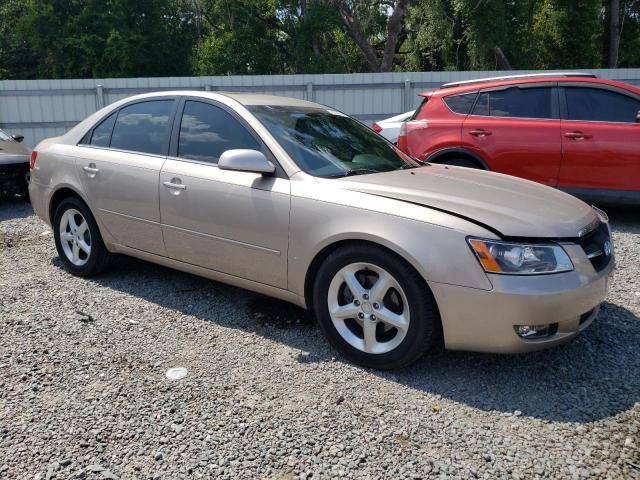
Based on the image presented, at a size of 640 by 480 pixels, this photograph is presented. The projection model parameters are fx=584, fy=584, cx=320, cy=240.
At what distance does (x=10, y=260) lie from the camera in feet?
18.8

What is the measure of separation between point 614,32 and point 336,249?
83.5 feet

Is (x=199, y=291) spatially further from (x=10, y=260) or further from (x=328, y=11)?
(x=328, y=11)

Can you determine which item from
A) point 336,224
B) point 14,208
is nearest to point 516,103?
point 336,224

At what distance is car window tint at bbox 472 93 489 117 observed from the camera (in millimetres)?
7168

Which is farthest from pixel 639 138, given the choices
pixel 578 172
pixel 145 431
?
pixel 145 431

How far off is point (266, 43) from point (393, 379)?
2636 cm

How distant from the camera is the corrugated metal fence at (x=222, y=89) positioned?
12625 millimetres

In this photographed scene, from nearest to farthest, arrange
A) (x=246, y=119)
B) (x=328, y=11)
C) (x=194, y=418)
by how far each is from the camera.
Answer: (x=194, y=418)
(x=246, y=119)
(x=328, y=11)

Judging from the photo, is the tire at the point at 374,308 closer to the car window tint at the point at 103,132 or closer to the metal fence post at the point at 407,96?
the car window tint at the point at 103,132

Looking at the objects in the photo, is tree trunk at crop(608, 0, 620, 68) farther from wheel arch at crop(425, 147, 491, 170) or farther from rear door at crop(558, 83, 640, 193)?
wheel arch at crop(425, 147, 491, 170)

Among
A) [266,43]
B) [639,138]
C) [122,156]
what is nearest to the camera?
[122,156]

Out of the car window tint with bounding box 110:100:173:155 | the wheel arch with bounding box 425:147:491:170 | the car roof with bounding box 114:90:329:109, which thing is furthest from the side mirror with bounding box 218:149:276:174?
the wheel arch with bounding box 425:147:491:170

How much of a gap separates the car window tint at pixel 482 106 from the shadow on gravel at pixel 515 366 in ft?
11.7

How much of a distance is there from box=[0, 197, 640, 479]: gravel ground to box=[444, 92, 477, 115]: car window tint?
139 inches
